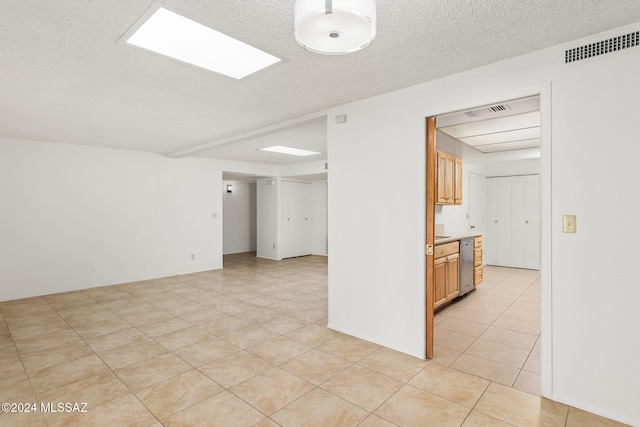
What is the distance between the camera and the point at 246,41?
7.14 feet

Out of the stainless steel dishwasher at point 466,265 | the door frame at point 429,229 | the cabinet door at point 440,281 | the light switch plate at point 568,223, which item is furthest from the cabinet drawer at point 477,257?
the light switch plate at point 568,223

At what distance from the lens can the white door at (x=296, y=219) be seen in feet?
29.0

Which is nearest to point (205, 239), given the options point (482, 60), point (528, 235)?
point (482, 60)

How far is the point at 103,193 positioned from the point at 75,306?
6.99 ft

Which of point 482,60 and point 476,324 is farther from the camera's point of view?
point 476,324

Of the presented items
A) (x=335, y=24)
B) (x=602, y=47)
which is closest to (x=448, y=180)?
(x=602, y=47)

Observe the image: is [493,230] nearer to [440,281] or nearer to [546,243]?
[440,281]

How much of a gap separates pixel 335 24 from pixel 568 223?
2066 mm

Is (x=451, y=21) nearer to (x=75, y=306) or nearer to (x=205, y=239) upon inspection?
(x=75, y=306)

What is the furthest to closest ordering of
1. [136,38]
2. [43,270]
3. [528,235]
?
1. [528,235]
2. [43,270]
3. [136,38]

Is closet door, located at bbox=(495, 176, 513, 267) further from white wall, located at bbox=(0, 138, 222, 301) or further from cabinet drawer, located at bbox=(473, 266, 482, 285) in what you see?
white wall, located at bbox=(0, 138, 222, 301)

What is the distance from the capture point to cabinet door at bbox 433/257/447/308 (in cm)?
→ 397

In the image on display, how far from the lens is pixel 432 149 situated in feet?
9.62

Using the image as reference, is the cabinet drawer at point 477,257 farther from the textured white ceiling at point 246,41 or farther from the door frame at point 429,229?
the textured white ceiling at point 246,41
